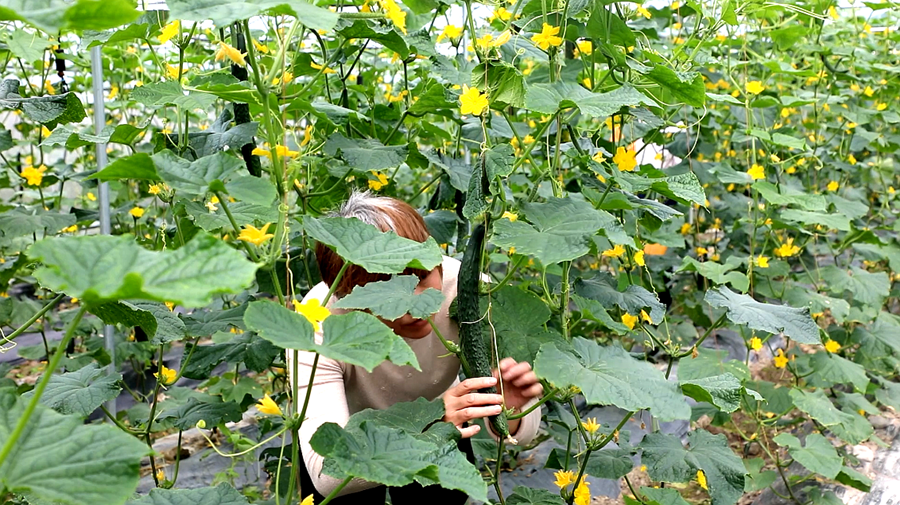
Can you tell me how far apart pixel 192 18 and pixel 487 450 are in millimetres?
1454

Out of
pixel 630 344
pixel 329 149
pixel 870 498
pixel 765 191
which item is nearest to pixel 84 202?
pixel 329 149

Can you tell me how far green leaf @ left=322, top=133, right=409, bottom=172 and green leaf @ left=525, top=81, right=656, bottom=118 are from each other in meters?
0.40

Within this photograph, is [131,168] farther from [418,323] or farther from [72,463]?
[418,323]

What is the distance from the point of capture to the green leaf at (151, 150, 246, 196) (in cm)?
85

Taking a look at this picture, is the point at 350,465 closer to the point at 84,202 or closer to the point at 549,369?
the point at 549,369

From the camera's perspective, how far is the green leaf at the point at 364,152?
1.51 m

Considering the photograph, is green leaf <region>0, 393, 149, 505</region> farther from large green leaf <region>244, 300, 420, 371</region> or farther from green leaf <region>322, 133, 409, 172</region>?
green leaf <region>322, 133, 409, 172</region>

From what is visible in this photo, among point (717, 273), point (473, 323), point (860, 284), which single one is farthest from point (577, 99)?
point (860, 284)

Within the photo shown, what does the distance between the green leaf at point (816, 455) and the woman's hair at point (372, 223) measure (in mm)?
1260

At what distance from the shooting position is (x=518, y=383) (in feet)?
4.26

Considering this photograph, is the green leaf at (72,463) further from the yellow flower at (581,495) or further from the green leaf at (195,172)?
the yellow flower at (581,495)

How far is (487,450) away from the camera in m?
1.94

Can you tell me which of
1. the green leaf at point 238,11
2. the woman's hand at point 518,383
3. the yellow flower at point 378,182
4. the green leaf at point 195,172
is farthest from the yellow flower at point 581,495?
the green leaf at point 238,11

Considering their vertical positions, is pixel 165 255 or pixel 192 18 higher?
pixel 192 18
